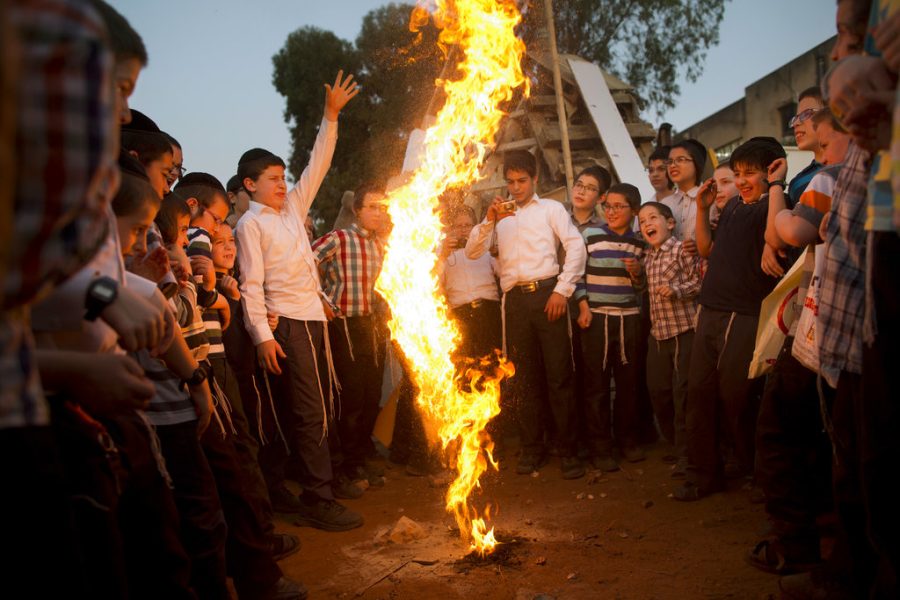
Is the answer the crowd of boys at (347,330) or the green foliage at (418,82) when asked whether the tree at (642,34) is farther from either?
the crowd of boys at (347,330)

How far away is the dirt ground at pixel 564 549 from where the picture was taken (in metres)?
3.92

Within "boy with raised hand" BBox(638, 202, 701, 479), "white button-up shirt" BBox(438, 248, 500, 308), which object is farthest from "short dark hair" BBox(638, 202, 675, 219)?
"white button-up shirt" BBox(438, 248, 500, 308)

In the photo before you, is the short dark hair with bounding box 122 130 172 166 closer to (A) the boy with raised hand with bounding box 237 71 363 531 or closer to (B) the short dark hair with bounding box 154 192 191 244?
(B) the short dark hair with bounding box 154 192 191 244

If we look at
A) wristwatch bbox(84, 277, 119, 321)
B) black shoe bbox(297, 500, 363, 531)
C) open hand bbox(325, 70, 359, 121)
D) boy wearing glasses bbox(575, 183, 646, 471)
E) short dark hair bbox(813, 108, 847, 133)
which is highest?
open hand bbox(325, 70, 359, 121)

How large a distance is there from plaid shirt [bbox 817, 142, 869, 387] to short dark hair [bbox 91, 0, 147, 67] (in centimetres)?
255

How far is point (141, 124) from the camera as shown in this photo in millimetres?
3908

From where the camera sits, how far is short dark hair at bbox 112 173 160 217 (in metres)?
2.55

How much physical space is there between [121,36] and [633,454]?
5.81 m

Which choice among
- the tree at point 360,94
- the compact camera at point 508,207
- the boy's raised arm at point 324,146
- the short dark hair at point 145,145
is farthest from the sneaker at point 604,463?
the tree at point 360,94

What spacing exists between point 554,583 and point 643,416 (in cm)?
343

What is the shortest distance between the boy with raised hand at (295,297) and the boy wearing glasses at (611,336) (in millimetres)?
2598

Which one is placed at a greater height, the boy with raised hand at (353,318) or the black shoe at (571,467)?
the boy with raised hand at (353,318)

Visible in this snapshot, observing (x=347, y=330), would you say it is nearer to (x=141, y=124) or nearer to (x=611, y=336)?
(x=611, y=336)

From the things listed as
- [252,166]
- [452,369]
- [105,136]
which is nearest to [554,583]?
[452,369]
